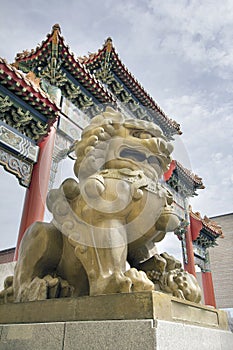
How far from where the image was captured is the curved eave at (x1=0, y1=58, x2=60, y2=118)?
470 centimetres

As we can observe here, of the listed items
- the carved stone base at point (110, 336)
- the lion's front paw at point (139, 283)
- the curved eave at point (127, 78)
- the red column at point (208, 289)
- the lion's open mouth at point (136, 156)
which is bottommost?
the carved stone base at point (110, 336)

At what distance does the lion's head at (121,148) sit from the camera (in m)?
1.71

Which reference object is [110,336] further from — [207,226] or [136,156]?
[207,226]

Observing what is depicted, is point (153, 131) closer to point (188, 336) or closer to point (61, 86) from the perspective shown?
point (188, 336)

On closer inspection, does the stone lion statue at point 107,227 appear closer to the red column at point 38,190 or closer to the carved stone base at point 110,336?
the carved stone base at point 110,336

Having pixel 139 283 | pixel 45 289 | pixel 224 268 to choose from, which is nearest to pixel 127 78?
pixel 45 289

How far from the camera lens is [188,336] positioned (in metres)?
1.15

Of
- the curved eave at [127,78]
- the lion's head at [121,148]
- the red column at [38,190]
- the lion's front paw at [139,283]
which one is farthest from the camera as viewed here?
the curved eave at [127,78]

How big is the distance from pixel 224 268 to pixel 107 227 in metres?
18.2

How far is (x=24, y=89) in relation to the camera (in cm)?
502

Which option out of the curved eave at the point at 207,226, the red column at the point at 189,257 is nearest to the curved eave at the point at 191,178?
the curved eave at the point at 207,226

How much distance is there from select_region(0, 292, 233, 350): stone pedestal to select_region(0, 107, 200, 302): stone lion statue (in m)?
0.08

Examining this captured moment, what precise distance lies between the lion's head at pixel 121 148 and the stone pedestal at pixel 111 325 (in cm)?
75

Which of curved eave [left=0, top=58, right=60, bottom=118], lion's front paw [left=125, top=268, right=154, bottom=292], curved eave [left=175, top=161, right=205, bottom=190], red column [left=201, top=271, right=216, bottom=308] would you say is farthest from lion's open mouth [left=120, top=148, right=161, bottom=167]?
red column [left=201, top=271, right=216, bottom=308]
